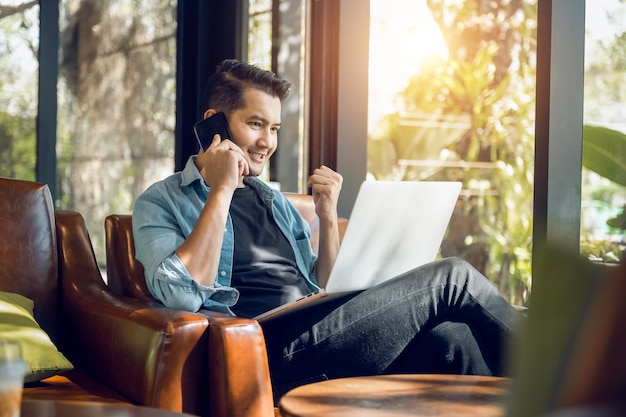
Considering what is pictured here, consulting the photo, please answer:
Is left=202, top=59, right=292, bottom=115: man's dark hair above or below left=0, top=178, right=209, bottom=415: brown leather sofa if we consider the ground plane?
above

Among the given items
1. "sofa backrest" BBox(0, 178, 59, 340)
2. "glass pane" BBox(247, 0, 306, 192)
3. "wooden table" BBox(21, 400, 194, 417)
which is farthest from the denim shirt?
"glass pane" BBox(247, 0, 306, 192)

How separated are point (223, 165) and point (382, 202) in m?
0.44

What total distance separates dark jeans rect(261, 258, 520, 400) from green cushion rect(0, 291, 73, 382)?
459mm

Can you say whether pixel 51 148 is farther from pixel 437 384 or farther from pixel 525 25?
pixel 525 25

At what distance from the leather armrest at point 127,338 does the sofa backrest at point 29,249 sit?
5 cm

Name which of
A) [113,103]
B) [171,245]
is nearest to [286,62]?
[113,103]

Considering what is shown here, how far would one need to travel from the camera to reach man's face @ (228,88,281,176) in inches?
89.7

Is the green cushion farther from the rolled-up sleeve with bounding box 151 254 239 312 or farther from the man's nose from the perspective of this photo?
the man's nose

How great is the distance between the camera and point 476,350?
1.81m

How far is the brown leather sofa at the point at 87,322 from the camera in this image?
1587 mm

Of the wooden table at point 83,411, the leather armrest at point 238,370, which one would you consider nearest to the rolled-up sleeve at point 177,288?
the leather armrest at point 238,370

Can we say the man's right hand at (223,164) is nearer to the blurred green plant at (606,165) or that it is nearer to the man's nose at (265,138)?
the man's nose at (265,138)

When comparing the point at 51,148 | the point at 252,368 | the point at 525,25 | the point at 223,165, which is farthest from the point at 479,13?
the point at 252,368

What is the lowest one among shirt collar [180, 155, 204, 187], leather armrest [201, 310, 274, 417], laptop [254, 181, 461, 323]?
leather armrest [201, 310, 274, 417]
